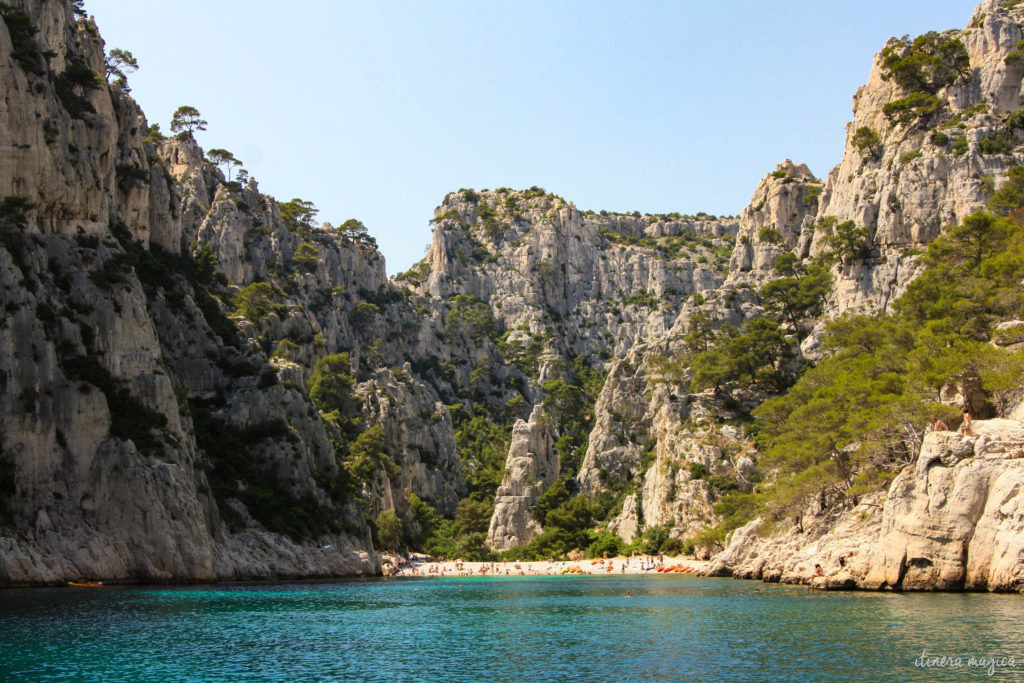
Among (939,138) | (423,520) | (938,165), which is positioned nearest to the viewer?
(938,165)

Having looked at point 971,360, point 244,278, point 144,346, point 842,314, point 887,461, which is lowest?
point 887,461

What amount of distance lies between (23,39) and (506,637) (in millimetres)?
51446

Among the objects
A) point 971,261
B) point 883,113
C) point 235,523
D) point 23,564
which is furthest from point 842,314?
point 23,564

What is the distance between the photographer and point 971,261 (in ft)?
201

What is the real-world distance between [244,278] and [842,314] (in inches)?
2728

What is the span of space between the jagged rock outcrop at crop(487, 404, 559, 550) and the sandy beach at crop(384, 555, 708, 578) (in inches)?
245

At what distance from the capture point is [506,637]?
101 feet

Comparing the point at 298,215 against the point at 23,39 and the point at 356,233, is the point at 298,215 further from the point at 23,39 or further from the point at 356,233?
the point at 23,39

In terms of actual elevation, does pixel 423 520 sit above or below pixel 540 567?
above

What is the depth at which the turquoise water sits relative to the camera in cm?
2239

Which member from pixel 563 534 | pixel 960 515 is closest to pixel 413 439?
pixel 563 534

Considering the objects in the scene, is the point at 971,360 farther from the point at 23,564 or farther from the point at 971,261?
the point at 23,564

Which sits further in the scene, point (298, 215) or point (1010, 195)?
point (298, 215)

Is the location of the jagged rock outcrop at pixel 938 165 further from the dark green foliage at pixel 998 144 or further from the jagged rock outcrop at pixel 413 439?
the jagged rock outcrop at pixel 413 439
